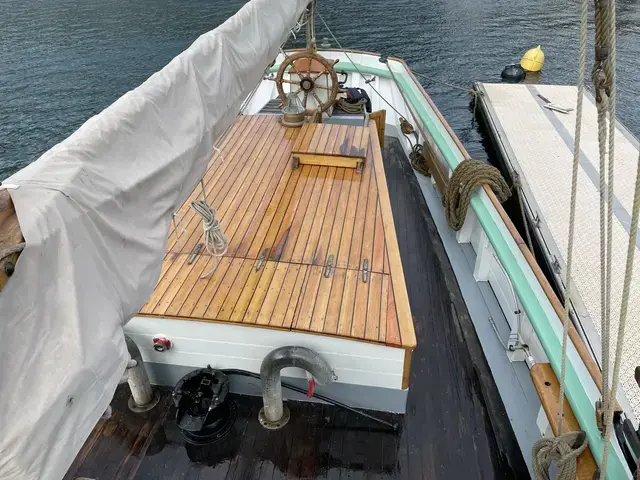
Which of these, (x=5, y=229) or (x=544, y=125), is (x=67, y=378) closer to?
(x=5, y=229)

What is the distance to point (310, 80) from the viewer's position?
5.93 metres

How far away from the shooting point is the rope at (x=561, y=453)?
199 cm

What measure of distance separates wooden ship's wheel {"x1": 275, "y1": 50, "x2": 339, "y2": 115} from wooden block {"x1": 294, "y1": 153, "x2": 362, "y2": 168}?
1424 millimetres

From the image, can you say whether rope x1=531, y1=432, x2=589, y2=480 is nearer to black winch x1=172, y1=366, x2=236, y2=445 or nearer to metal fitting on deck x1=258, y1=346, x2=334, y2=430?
metal fitting on deck x1=258, y1=346, x2=334, y2=430

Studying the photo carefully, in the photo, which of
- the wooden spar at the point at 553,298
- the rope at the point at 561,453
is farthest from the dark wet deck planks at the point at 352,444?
the wooden spar at the point at 553,298

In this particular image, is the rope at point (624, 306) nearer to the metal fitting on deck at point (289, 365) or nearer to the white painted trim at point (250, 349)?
the white painted trim at point (250, 349)

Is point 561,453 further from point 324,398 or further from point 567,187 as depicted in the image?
point 567,187

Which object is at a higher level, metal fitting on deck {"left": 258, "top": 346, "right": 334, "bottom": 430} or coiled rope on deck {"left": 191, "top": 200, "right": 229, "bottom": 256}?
coiled rope on deck {"left": 191, "top": 200, "right": 229, "bottom": 256}

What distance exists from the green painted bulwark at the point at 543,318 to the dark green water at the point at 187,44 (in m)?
9.17

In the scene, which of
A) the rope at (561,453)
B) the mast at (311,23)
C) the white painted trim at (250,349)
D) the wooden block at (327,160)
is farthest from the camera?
the mast at (311,23)

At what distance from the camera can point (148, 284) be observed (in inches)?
57.4

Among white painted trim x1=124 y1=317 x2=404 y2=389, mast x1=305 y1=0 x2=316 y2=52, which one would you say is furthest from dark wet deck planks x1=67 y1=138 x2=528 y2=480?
mast x1=305 y1=0 x2=316 y2=52

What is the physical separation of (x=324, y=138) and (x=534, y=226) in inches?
135

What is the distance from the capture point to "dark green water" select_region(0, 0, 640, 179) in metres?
13.7
